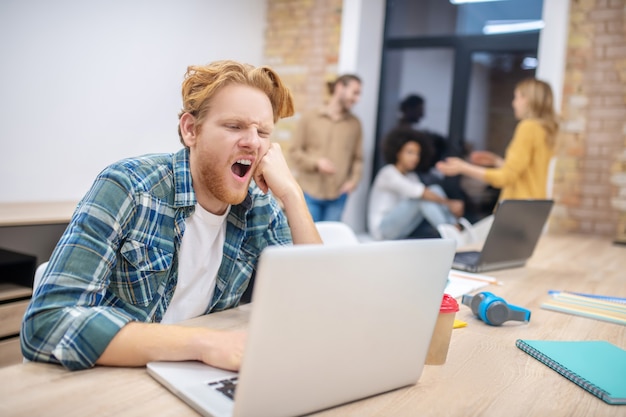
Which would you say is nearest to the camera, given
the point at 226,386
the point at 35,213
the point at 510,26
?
the point at 226,386

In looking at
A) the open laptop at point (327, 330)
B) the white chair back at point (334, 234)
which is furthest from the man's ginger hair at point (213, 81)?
the white chair back at point (334, 234)

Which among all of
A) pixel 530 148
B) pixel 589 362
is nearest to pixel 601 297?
pixel 589 362

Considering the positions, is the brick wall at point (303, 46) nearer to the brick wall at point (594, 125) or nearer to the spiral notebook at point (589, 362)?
the brick wall at point (594, 125)

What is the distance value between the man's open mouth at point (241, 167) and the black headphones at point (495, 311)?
0.67 m

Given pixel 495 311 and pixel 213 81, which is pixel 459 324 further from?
pixel 213 81

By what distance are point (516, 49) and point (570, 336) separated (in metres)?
3.83

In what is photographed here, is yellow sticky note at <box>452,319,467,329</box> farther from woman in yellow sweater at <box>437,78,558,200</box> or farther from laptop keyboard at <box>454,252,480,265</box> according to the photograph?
woman in yellow sweater at <box>437,78,558,200</box>

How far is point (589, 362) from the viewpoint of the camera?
1.15 m

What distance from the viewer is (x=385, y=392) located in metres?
0.94

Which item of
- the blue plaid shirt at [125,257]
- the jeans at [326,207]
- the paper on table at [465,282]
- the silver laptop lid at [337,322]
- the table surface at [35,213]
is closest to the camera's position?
the silver laptop lid at [337,322]

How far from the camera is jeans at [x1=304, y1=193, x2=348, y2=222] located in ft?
15.5

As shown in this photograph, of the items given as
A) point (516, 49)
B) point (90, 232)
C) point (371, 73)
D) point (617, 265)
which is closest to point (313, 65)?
point (371, 73)

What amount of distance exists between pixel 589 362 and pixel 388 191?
3.67 m

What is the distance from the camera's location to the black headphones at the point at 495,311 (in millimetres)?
1383
